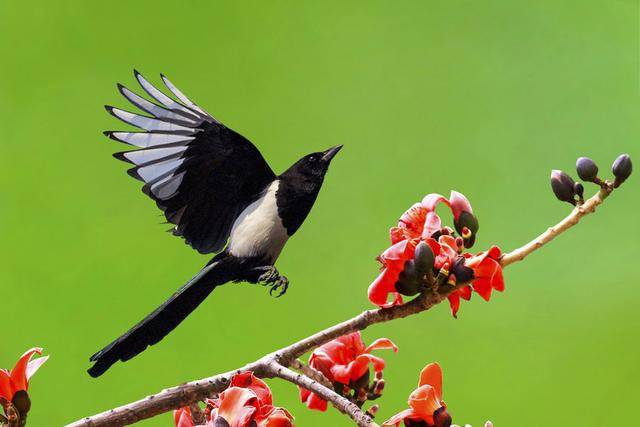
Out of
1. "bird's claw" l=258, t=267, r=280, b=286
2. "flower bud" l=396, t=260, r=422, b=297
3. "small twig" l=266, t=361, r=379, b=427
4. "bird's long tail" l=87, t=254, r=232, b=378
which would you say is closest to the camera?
"small twig" l=266, t=361, r=379, b=427

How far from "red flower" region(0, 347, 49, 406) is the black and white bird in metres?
0.25

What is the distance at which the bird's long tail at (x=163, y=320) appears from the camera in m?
0.88

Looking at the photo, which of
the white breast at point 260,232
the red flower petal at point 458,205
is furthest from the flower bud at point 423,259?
the white breast at point 260,232

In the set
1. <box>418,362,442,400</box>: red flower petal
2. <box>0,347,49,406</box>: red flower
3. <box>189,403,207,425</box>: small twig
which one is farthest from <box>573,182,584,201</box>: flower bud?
<box>0,347,49,406</box>: red flower

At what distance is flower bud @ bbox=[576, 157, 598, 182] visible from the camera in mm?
775

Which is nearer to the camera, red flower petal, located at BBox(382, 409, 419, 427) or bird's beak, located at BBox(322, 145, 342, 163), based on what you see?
red flower petal, located at BBox(382, 409, 419, 427)

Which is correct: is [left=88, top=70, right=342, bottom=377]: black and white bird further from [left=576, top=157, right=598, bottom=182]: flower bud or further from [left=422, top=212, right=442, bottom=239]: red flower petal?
[left=576, top=157, right=598, bottom=182]: flower bud

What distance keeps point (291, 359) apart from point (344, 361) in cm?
10

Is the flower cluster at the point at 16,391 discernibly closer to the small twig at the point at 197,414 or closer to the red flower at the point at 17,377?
the red flower at the point at 17,377

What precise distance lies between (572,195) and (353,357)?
0.96 ft

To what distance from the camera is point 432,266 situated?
0.75 m

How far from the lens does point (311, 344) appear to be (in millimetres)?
760

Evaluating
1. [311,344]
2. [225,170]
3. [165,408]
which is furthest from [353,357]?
[225,170]

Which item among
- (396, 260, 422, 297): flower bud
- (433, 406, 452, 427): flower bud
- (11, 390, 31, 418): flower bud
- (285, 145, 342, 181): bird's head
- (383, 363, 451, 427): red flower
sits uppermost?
(285, 145, 342, 181): bird's head
